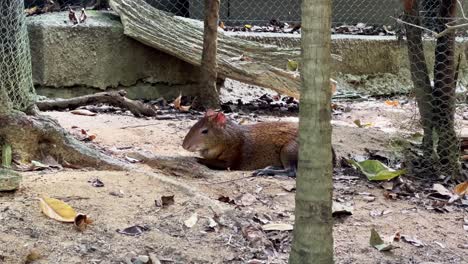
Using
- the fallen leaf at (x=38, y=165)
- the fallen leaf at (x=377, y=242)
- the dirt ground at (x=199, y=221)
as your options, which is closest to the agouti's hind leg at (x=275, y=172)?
the dirt ground at (x=199, y=221)

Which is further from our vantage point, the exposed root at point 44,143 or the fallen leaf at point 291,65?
the fallen leaf at point 291,65

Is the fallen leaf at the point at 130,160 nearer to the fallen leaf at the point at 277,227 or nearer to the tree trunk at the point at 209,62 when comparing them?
the fallen leaf at the point at 277,227

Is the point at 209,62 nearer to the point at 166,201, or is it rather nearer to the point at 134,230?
the point at 166,201

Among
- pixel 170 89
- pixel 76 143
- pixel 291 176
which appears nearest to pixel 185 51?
pixel 170 89

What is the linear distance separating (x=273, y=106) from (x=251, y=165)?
284cm

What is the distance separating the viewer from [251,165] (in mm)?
5863

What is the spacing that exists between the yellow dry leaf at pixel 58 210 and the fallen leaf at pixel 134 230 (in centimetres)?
23

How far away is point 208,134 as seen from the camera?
582 cm

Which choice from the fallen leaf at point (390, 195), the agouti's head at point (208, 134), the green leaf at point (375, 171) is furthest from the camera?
the agouti's head at point (208, 134)

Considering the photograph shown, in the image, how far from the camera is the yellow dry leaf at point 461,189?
526cm

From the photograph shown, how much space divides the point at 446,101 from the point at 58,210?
302cm

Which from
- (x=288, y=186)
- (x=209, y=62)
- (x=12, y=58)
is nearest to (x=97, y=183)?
(x=12, y=58)

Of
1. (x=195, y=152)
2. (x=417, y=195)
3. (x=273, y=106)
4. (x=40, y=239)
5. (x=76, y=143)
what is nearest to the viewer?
(x=40, y=239)

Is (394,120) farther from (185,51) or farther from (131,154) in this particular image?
(131,154)
